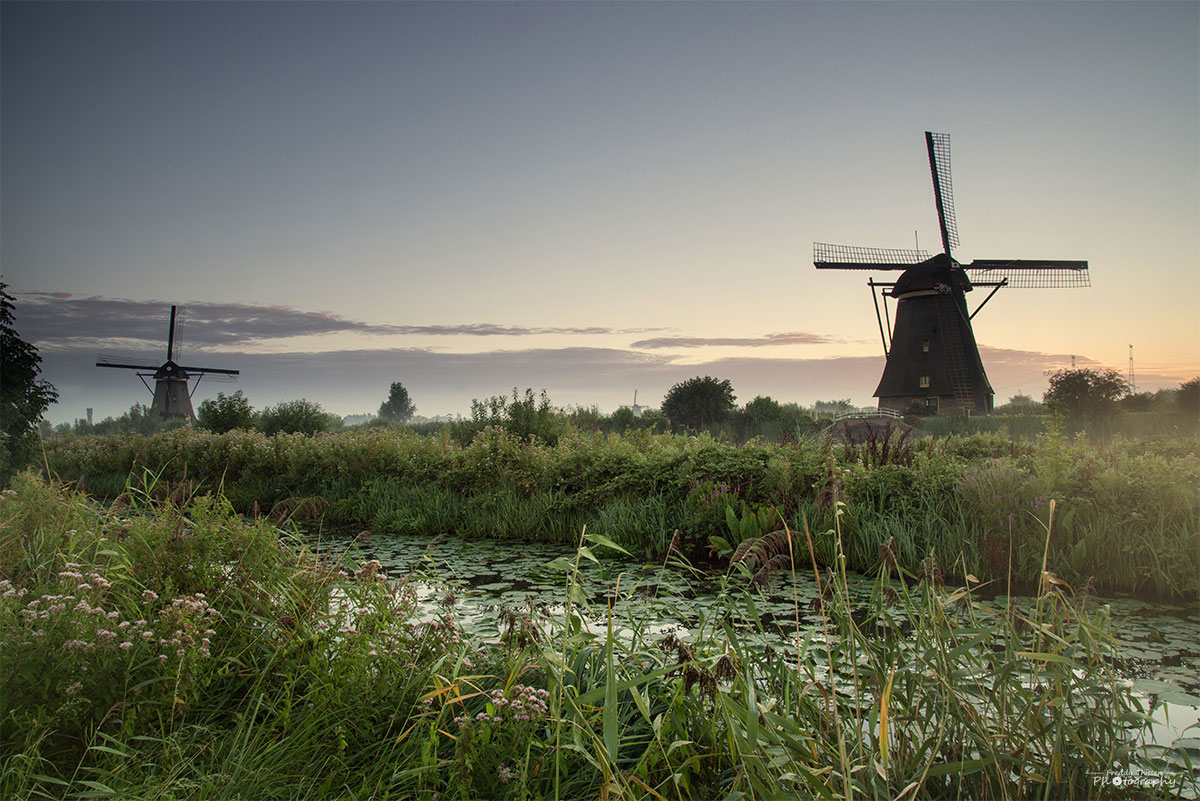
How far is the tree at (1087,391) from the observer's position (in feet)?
75.8

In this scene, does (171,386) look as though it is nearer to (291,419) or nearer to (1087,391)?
(291,419)

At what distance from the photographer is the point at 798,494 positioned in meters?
7.21

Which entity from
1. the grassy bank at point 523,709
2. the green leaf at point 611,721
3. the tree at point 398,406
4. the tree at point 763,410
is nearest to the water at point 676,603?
the grassy bank at point 523,709

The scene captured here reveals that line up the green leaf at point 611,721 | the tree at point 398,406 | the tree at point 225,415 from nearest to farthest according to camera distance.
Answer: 1. the green leaf at point 611,721
2. the tree at point 225,415
3. the tree at point 398,406

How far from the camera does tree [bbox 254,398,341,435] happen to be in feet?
62.8

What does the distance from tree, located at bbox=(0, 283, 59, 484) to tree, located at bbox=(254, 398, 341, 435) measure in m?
11.0

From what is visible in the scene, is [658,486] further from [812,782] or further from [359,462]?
[812,782]

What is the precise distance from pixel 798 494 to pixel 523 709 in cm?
556

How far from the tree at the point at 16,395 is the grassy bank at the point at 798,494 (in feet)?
2.00

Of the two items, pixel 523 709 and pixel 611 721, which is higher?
Result: pixel 611 721

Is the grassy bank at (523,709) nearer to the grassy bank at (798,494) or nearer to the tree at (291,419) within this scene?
the grassy bank at (798,494)

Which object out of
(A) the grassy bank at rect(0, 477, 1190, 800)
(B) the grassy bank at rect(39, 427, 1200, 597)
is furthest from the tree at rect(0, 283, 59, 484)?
(A) the grassy bank at rect(0, 477, 1190, 800)

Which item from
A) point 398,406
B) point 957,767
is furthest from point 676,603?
point 398,406

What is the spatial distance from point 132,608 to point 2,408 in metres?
6.23
